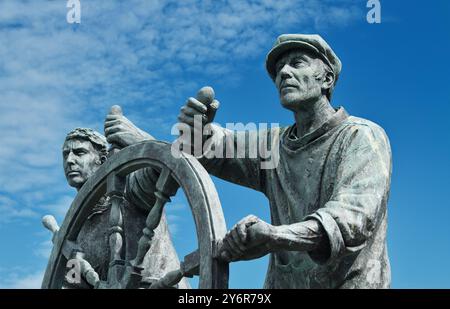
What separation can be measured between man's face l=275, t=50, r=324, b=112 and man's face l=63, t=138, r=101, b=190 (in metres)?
1.91

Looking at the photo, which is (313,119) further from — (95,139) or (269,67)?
(95,139)

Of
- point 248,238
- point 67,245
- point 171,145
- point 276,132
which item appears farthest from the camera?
point 67,245

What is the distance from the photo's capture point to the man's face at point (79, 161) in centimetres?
624

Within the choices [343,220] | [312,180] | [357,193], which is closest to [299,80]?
[312,180]

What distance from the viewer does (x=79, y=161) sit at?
6.30m

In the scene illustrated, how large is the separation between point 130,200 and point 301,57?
4.64 feet

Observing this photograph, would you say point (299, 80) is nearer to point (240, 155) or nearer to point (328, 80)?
point (328, 80)

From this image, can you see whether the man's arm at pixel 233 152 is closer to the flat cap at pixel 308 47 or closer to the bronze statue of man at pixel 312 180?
the bronze statue of man at pixel 312 180

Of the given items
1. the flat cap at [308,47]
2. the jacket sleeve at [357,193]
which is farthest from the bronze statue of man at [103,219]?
the jacket sleeve at [357,193]

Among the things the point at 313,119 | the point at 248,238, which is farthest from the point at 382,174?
the point at 248,238

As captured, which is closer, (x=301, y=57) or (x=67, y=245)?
(x=301, y=57)

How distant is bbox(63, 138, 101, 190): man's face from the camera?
624 cm

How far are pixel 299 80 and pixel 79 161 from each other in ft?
6.81
